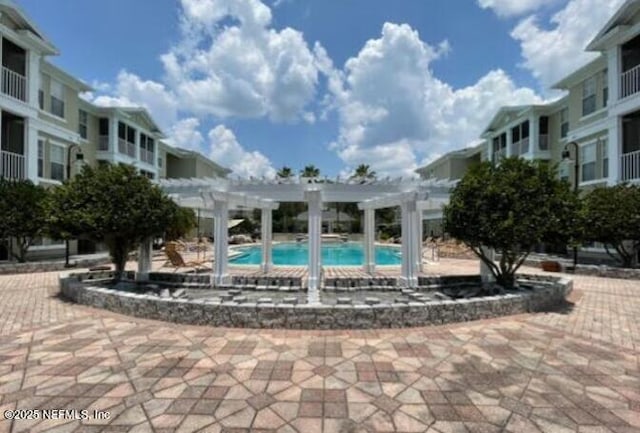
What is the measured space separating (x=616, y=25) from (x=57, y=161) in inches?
1201

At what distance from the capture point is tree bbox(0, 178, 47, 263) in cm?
1352

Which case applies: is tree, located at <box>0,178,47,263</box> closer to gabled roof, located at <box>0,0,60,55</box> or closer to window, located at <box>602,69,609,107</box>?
gabled roof, located at <box>0,0,60,55</box>

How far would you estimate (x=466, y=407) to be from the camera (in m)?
4.05

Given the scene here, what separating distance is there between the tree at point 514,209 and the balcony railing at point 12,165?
1986cm

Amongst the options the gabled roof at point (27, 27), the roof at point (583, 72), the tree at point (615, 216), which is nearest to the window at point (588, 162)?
the roof at point (583, 72)

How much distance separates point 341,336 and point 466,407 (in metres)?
2.84

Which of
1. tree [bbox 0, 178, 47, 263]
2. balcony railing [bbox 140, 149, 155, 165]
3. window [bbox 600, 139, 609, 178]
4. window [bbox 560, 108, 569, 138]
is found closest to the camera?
tree [bbox 0, 178, 47, 263]

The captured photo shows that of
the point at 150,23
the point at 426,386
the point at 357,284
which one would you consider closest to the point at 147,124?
the point at 150,23

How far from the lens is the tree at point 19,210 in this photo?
13523 mm

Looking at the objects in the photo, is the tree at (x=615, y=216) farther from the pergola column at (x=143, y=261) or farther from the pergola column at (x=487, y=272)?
the pergola column at (x=143, y=261)

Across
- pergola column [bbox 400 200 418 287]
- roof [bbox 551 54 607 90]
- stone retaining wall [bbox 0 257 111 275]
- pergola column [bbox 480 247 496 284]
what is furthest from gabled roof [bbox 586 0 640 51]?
stone retaining wall [bbox 0 257 111 275]

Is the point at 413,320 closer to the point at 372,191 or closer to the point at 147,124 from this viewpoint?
the point at 372,191

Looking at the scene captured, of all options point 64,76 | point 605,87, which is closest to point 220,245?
point 64,76

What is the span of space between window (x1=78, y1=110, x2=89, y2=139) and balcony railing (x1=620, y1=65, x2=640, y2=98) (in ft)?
100
